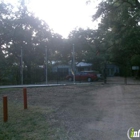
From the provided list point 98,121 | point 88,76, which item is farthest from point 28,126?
point 88,76

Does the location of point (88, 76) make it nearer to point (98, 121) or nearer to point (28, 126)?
point (98, 121)

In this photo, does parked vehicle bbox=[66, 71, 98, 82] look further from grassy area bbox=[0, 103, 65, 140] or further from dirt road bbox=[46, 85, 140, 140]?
grassy area bbox=[0, 103, 65, 140]

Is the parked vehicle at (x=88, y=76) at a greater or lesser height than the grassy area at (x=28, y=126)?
greater

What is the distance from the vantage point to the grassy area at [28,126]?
5.84 m

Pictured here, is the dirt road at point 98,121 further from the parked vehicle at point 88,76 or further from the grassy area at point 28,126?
the parked vehicle at point 88,76

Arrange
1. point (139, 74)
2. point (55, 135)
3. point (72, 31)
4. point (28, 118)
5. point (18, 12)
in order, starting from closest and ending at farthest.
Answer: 1. point (55, 135)
2. point (28, 118)
3. point (18, 12)
4. point (139, 74)
5. point (72, 31)

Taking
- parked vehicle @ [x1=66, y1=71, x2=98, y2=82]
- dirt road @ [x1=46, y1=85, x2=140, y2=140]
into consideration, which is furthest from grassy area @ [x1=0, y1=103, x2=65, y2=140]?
parked vehicle @ [x1=66, y1=71, x2=98, y2=82]

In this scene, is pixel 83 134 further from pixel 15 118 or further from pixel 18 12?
pixel 18 12

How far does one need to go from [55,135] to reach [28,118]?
2.22m

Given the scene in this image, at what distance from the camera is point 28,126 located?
677 cm

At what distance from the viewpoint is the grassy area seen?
19.1 feet

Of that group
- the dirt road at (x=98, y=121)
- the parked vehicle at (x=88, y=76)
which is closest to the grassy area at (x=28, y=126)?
the dirt road at (x=98, y=121)

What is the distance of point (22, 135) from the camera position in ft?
19.6

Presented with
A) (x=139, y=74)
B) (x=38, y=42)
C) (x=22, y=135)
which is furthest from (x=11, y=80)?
(x=22, y=135)
